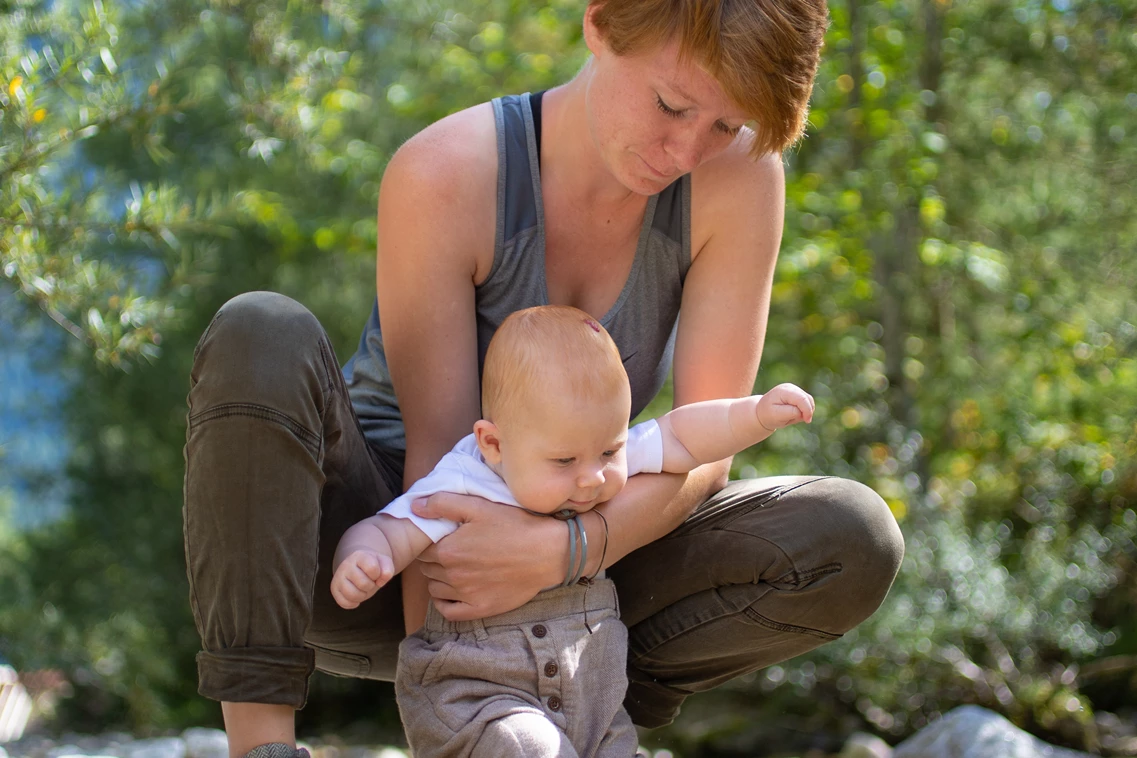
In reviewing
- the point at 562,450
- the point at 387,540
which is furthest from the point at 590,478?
the point at 387,540

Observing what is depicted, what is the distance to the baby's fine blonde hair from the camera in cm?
158

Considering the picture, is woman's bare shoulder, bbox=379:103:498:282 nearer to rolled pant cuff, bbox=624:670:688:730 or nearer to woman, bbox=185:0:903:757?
woman, bbox=185:0:903:757

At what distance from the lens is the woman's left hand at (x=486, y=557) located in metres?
1.59

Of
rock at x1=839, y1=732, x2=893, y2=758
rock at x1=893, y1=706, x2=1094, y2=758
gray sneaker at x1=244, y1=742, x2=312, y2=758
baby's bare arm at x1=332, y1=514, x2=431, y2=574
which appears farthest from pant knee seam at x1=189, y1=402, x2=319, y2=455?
rock at x1=839, y1=732, x2=893, y2=758

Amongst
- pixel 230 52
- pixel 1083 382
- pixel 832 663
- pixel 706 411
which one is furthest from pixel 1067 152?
pixel 706 411

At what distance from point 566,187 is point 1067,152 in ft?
12.2

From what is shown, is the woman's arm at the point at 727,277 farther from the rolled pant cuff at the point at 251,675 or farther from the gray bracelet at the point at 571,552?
the rolled pant cuff at the point at 251,675

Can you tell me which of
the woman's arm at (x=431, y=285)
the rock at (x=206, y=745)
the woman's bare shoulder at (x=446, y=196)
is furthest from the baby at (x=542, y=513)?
the rock at (x=206, y=745)

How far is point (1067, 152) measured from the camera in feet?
16.0

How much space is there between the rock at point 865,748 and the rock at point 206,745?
1796mm

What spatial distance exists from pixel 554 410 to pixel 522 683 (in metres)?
0.38

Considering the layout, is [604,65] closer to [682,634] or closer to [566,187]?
[566,187]

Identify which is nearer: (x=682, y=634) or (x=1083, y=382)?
(x=682, y=634)

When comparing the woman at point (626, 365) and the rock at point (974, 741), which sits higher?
the woman at point (626, 365)
